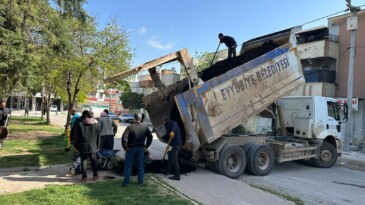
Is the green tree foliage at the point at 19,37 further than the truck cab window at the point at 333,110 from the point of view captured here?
No

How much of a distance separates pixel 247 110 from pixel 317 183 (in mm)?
2634

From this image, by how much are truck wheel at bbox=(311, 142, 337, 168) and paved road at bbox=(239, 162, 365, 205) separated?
0.20 meters

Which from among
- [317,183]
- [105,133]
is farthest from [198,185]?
[317,183]

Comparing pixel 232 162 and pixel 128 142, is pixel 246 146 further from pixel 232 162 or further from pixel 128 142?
pixel 128 142

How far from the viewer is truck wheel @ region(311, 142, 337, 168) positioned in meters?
11.9

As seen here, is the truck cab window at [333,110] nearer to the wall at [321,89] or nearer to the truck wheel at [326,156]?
the truck wheel at [326,156]

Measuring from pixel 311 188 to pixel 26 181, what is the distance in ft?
21.5

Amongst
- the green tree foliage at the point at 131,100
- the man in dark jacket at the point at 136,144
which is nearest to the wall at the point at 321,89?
the man in dark jacket at the point at 136,144

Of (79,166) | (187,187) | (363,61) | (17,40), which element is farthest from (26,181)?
(363,61)

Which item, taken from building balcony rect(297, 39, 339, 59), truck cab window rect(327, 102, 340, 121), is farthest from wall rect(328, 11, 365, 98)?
truck cab window rect(327, 102, 340, 121)

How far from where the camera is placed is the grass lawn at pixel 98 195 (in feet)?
19.8

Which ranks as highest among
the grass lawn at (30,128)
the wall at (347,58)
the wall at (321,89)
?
the wall at (347,58)

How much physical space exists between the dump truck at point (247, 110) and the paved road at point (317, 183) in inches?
17.5

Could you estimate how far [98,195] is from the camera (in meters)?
6.47
